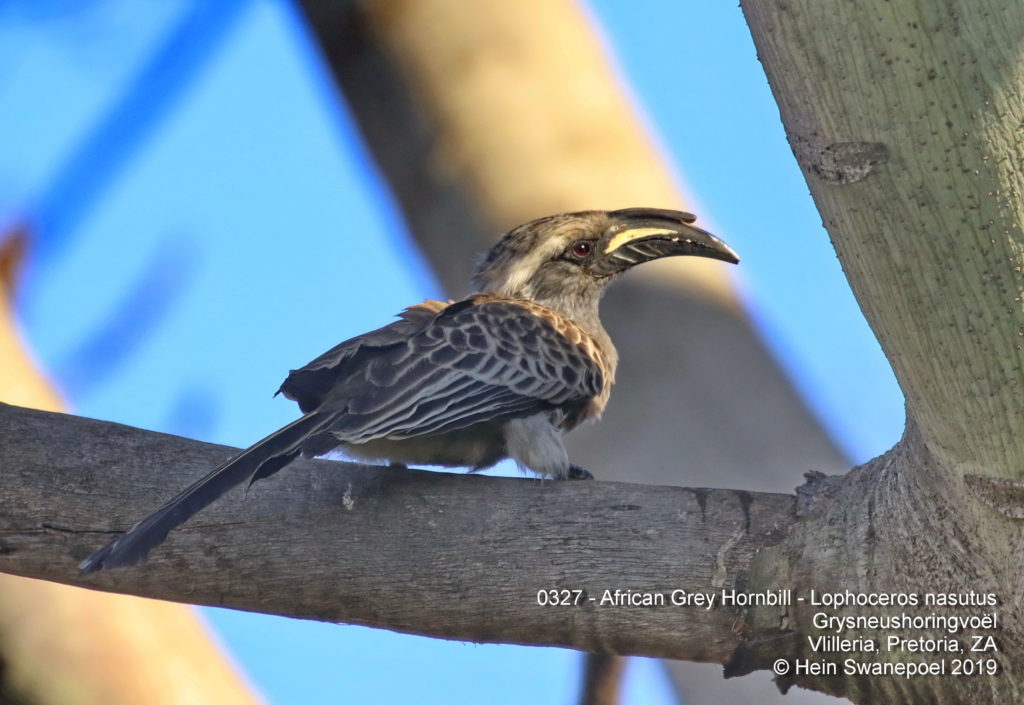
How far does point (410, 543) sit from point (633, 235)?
1.86 metres

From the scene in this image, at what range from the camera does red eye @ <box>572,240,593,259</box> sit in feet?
15.1

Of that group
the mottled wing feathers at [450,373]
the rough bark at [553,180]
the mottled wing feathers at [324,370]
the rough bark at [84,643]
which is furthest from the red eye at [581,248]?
the rough bark at [84,643]

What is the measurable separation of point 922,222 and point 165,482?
6.61ft

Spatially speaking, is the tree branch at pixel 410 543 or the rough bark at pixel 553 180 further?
the rough bark at pixel 553 180

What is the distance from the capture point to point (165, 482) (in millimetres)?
3184

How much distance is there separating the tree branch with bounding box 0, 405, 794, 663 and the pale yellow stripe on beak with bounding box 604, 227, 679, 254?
1.53 m

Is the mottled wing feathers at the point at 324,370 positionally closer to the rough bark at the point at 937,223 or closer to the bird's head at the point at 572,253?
the bird's head at the point at 572,253

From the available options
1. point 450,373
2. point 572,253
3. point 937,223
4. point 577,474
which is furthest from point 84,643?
point 937,223

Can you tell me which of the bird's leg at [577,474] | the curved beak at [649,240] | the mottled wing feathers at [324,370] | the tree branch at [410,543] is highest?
the curved beak at [649,240]

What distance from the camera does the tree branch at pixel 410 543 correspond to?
293 cm

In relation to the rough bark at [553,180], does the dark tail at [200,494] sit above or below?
below
